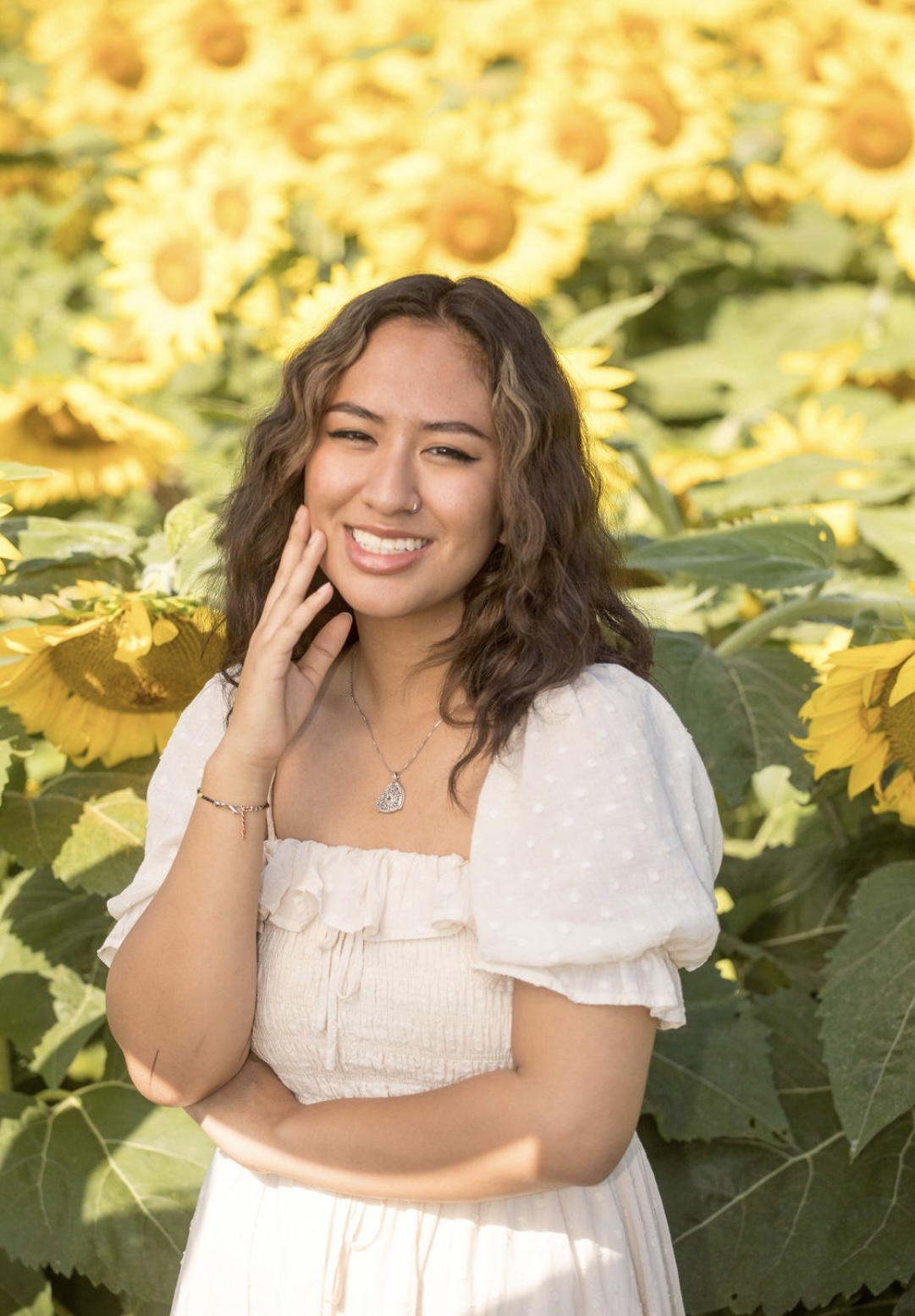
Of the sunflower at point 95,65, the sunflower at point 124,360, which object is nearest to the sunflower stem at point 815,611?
the sunflower at point 124,360

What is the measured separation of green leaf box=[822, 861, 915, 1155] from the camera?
2.08 metres

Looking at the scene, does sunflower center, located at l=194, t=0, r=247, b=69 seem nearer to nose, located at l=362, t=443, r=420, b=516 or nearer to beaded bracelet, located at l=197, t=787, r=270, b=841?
nose, located at l=362, t=443, r=420, b=516

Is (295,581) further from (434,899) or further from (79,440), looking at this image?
(79,440)

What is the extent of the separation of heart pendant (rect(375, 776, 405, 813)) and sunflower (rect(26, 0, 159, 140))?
12.1 feet

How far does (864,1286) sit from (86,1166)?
1.25m

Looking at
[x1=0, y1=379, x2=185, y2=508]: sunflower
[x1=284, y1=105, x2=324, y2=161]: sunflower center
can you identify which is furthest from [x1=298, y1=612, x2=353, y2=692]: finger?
[x1=284, y1=105, x2=324, y2=161]: sunflower center

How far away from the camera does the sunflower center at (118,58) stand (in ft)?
16.3

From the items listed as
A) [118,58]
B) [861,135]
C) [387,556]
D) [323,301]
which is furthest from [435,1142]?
[118,58]

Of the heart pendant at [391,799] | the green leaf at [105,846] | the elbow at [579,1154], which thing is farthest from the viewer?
the green leaf at [105,846]

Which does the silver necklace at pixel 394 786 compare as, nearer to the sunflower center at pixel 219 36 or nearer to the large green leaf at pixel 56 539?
the large green leaf at pixel 56 539

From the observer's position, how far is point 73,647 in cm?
227

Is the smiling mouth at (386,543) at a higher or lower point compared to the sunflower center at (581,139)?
higher

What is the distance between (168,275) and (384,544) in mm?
2690

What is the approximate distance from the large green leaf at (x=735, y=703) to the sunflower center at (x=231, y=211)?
2.07 metres
